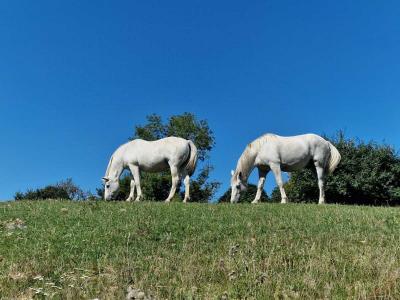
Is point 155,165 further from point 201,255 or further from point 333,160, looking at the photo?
point 201,255

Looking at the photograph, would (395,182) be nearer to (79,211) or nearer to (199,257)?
(79,211)

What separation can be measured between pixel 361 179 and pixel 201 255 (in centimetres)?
3181

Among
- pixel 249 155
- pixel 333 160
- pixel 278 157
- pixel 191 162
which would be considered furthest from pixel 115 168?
pixel 333 160

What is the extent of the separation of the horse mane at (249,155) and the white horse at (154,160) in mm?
2347

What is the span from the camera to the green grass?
24.5 ft

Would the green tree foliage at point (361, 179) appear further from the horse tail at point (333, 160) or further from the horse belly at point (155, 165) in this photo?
the horse belly at point (155, 165)

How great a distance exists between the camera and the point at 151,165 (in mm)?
24594

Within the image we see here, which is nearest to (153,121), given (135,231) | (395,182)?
(395,182)

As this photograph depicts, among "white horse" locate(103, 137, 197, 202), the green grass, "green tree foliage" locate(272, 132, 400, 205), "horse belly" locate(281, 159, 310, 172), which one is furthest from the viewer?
"green tree foliage" locate(272, 132, 400, 205)

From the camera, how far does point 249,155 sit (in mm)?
24328

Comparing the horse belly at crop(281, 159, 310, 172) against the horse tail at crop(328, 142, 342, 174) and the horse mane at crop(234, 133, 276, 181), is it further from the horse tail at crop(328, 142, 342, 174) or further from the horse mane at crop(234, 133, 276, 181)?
the horse mane at crop(234, 133, 276, 181)

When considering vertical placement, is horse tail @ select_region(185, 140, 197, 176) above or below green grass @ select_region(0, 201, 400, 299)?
above

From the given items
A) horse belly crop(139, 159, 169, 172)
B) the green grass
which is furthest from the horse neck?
the green grass

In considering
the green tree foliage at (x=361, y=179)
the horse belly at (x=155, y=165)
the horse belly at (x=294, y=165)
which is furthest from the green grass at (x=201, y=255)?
the green tree foliage at (x=361, y=179)
